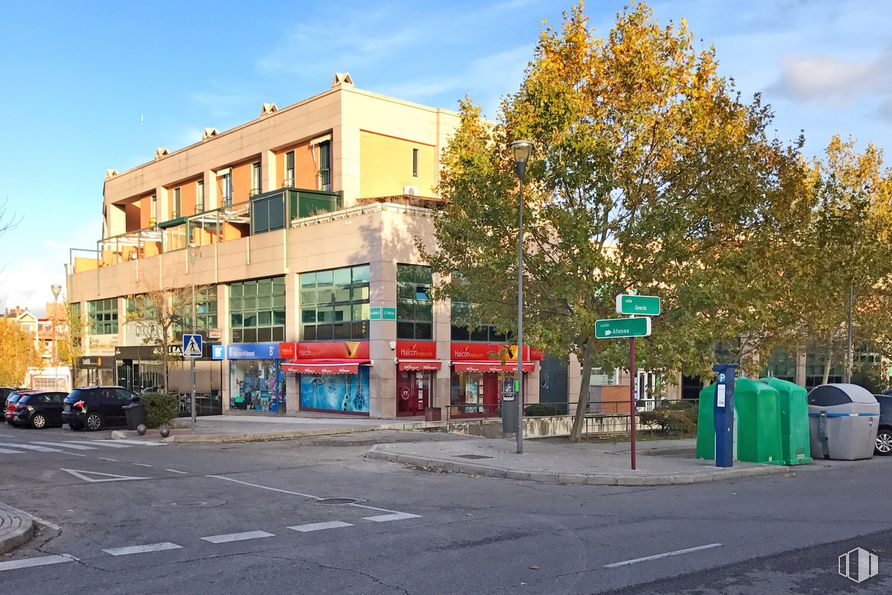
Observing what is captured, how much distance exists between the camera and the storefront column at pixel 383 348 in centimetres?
3412

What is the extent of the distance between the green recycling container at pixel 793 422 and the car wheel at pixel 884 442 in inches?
164

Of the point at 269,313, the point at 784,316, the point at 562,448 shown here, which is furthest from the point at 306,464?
the point at 269,313

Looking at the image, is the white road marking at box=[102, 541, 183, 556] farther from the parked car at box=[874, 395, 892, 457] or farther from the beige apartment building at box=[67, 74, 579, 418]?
the beige apartment building at box=[67, 74, 579, 418]

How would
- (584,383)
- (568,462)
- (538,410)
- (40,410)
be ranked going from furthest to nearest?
(538,410) < (40,410) < (584,383) < (568,462)

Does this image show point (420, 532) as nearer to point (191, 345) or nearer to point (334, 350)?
point (191, 345)

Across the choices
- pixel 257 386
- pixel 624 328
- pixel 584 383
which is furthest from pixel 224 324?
→ pixel 624 328

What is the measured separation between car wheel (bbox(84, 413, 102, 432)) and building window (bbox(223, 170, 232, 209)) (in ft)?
69.3

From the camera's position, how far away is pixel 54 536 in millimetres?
9938

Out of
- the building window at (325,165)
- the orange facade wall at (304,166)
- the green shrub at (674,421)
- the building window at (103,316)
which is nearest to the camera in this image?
the green shrub at (674,421)

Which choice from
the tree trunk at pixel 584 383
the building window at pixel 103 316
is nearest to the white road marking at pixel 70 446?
the tree trunk at pixel 584 383

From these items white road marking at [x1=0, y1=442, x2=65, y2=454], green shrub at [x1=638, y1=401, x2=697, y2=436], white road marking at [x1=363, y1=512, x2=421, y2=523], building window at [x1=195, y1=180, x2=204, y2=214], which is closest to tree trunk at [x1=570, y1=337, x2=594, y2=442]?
green shrub at [x1=638, y1=401, x2=697, y2=436]

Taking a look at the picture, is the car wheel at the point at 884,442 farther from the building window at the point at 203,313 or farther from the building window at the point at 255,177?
the building window at the point at 255,177

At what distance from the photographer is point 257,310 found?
42094mm

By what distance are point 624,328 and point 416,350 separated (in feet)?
63.4
